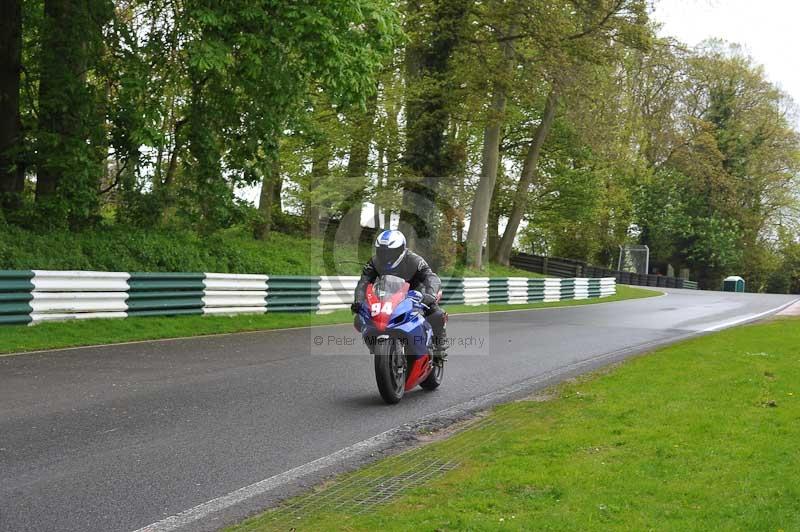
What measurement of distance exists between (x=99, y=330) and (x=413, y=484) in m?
9.56

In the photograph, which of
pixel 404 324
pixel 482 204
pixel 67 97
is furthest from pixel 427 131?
pixel 404 324

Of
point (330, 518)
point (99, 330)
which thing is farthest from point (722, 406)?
point (99, 330)

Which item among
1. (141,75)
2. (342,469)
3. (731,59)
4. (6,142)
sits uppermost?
(731,59)

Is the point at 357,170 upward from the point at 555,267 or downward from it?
upward

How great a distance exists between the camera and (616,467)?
606cm

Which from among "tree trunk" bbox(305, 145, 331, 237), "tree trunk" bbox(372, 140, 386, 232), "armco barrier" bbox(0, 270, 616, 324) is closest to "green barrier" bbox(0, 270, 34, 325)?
"armco barrier" bbox(0, 270, 616, 324)

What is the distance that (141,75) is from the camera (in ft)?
54.9

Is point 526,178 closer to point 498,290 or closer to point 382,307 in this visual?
point 498,290

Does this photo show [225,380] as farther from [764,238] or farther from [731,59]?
[764,238]

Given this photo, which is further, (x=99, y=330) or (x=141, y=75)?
(x=141, y=75)

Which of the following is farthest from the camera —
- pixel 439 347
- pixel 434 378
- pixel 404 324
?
pixel 434 378

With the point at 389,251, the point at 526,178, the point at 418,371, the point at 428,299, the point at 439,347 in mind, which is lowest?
the point at 418,371

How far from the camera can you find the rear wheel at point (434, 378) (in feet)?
33.5

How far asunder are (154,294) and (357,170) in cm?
1516
